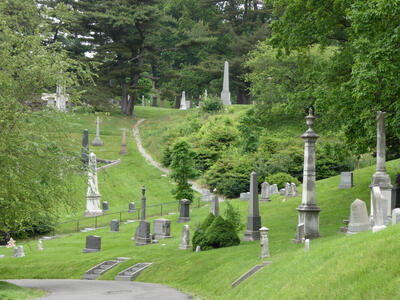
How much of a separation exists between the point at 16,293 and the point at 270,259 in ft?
25.2

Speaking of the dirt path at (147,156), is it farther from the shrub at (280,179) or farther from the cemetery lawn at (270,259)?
the shrub at (280,179)

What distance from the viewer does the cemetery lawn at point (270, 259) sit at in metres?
11.3

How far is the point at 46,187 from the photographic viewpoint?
64.0ft

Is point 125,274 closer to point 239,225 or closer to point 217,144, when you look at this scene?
point 239,225

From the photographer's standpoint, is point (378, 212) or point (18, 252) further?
point (18, 252)

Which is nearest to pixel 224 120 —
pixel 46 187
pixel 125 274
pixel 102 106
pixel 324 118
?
pixel 102 106

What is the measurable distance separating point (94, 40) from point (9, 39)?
179ft

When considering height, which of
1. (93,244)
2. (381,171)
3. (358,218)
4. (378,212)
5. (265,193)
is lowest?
(93,244)

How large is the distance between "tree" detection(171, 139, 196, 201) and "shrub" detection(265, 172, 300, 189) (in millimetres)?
6136

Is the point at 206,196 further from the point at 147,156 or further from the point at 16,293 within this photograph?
the point at 16,293

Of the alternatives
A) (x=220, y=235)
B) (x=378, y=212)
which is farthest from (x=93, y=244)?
(x=378, y=212)

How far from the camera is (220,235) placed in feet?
77.4

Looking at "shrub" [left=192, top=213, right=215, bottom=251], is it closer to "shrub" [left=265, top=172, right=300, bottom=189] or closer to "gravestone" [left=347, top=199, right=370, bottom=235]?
"gravestone" [left=347, top=199, right=370, bottom=235]

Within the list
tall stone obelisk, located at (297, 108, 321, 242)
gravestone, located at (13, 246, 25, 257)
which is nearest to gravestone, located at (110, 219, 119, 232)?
gravestone, located at (13, 246, 25, 257)
